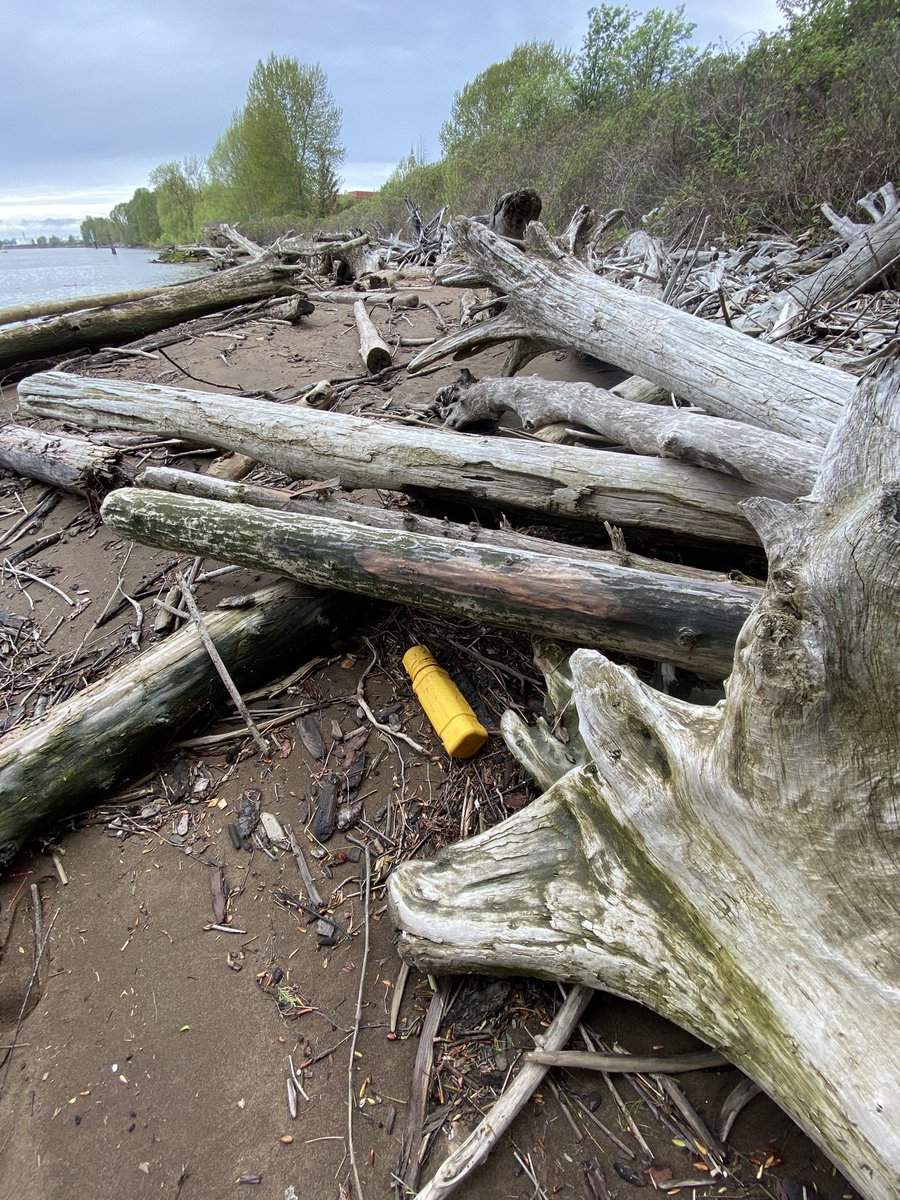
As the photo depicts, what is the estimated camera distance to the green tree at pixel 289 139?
38438mm

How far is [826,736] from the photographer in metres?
1.36

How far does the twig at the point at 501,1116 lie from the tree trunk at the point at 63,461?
15.3 ft

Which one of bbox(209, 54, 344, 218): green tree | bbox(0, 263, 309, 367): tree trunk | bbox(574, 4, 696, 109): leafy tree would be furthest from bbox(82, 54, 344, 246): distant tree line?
bbox(0, 263, 309, 367): tree trunk

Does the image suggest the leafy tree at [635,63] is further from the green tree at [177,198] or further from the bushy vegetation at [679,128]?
the green tree at [177,198]

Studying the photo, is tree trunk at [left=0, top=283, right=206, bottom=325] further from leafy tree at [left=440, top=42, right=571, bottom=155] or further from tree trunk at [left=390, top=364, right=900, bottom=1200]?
leafy tree at [left=440, top=42, right=571, bottom=155]

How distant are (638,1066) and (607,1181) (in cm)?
26

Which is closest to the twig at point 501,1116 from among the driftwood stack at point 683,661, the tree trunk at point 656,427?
the driftwood stack at point 683,661

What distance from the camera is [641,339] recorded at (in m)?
3.67

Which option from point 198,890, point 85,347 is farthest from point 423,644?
point 85,347

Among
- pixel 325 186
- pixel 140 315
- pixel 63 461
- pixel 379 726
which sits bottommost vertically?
pixel 379 726

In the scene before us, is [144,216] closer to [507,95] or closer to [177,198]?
[177,198]

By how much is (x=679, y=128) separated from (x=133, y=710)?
15.6m

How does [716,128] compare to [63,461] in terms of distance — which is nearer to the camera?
[63,461]

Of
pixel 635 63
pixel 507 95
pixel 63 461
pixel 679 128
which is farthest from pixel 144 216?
pixel 63 461
